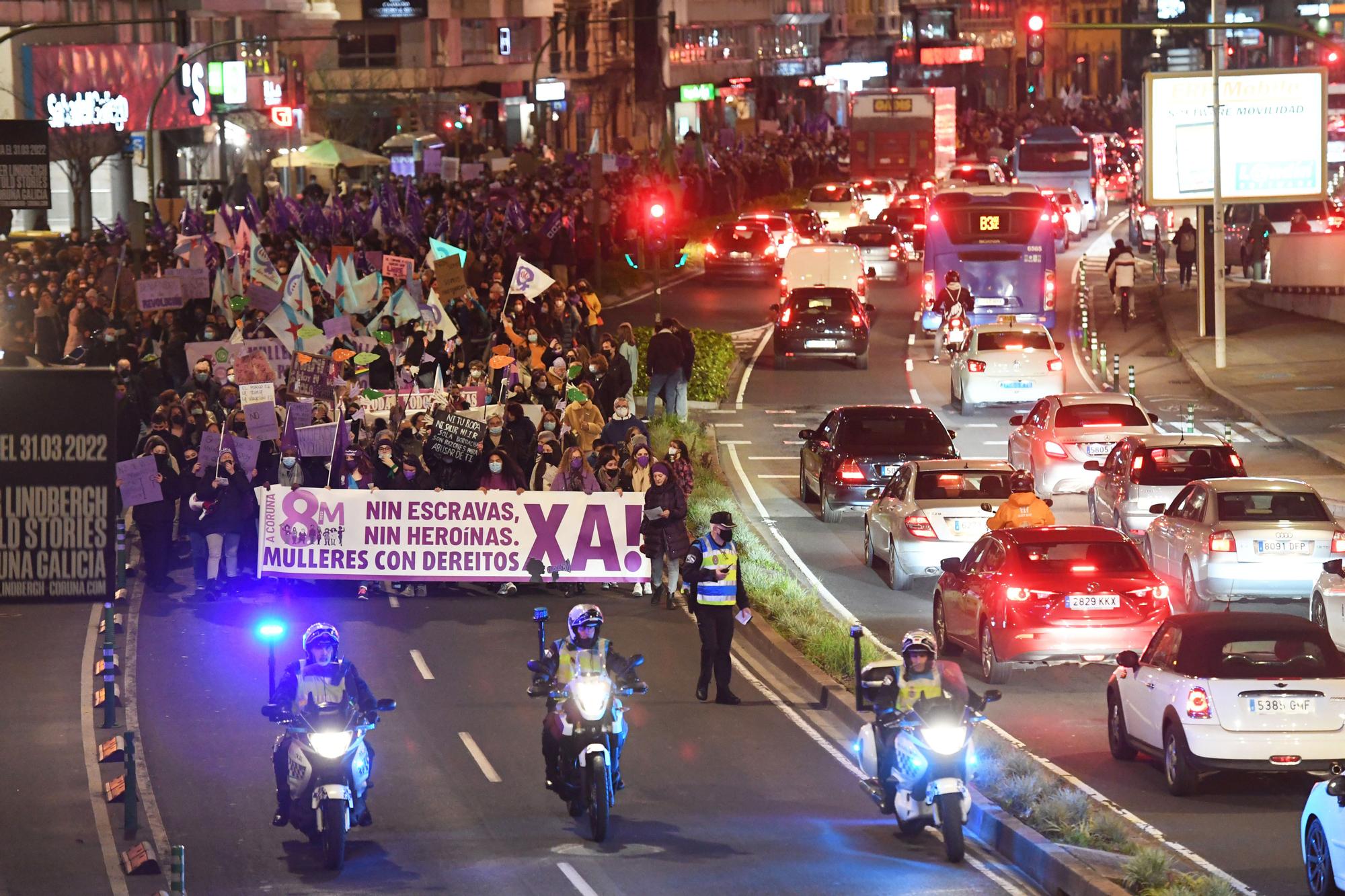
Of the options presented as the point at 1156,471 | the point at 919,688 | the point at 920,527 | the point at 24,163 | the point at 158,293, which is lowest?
the point at 920,527

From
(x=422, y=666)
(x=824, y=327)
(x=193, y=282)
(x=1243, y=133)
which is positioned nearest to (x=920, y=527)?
(x=422, y=666)

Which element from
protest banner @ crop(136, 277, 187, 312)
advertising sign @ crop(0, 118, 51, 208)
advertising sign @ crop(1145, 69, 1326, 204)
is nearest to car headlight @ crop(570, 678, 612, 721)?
advertising sign @ crop(0, 118, 51, 208)

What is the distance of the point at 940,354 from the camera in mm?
43938

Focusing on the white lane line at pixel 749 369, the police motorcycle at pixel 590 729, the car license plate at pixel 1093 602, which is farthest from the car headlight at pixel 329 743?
the white lane line at pixel 749 369

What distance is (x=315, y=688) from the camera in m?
14.3

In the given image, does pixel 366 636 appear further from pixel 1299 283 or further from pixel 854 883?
pixel 1299 283

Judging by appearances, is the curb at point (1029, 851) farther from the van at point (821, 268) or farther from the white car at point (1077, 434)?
the van at point (821, 268)

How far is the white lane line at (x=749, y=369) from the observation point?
39562 mm

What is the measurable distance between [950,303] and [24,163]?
73.0 ft

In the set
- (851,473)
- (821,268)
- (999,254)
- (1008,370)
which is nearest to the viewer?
(851,473)

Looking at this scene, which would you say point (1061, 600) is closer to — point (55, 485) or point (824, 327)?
point (55, 485)

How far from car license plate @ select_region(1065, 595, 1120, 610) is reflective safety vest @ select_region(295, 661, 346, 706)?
6.77m

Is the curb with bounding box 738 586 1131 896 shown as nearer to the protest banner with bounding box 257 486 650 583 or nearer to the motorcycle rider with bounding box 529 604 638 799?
the motorcycle rider with bounding box 529 604 638 799

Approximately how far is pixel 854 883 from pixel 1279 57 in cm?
16576
